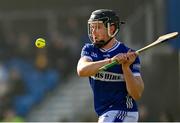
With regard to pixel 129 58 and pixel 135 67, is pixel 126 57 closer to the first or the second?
pixel 129 58

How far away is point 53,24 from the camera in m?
16.0

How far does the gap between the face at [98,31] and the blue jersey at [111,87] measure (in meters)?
0.14

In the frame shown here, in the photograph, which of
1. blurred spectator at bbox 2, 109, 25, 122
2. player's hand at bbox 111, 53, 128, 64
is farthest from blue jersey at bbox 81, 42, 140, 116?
blurred spectator at bbox 2, 109, 25, 122

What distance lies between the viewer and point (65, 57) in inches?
603

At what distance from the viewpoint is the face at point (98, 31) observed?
21.0 ft

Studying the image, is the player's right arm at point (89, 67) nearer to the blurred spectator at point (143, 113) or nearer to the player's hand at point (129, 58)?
the player's hand at point (129, 58)

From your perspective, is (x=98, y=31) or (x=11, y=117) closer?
(x=98, y=31)

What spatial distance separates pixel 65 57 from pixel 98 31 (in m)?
8.93

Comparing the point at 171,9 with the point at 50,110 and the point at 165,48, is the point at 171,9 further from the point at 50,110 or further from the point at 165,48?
the point at 50,110

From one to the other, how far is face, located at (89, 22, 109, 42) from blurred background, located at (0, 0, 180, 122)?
7.03 m

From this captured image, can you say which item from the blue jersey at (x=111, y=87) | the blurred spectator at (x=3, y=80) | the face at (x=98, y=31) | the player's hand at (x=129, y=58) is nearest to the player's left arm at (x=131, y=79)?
the player's hand at (x=129, y=58)

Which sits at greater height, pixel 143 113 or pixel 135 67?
pixel 135 67

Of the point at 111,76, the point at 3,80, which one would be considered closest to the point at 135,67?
the point at 111,76

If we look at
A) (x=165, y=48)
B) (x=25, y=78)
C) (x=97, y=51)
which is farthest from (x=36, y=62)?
(x=97, y=51)
